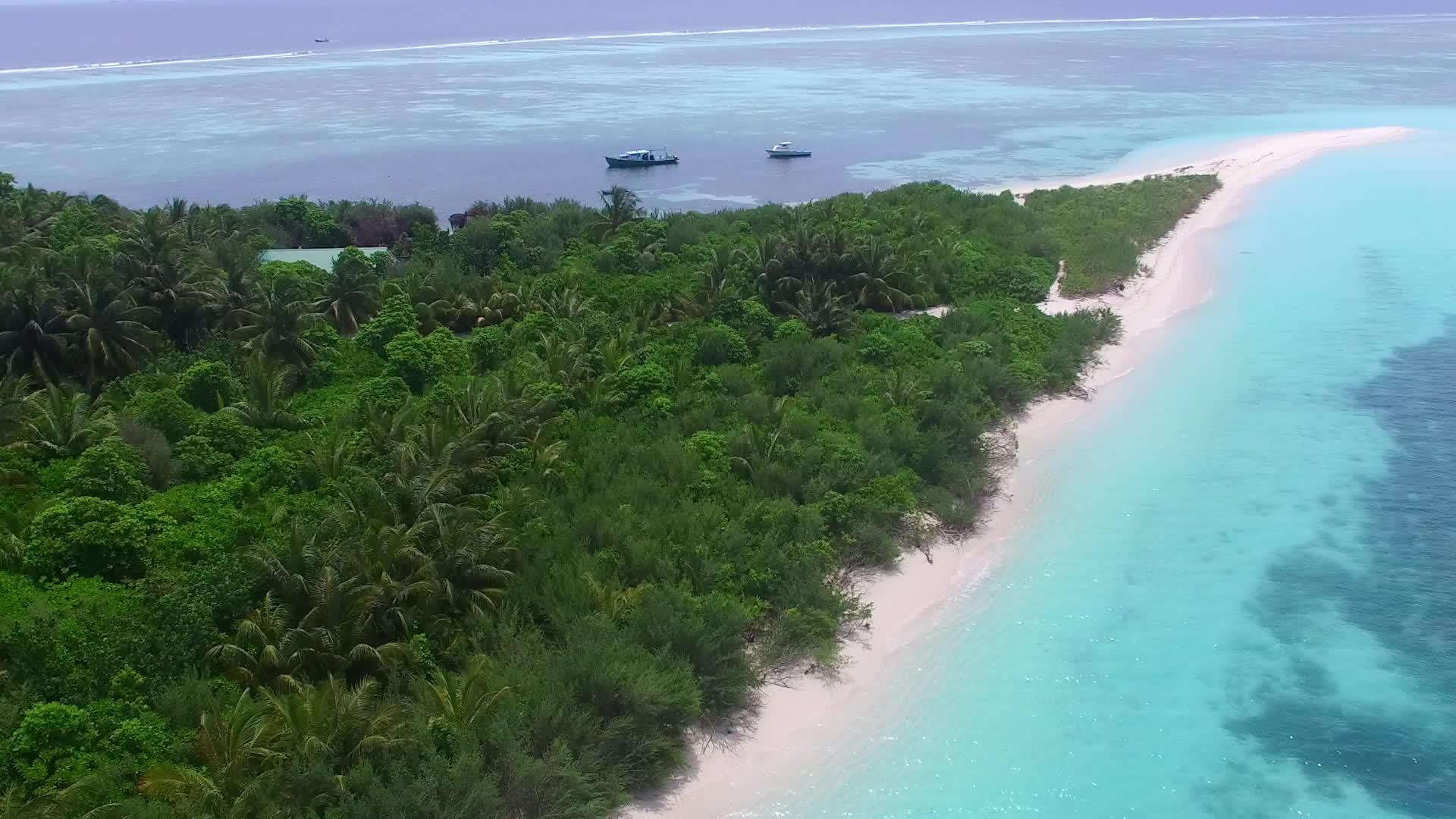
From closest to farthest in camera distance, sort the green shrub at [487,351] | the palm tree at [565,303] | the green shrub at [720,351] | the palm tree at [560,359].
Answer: the palm tree at [560,359] → the green shrub at [720,351] → the green shrub at [487,351] → the palm tree at [565,303]

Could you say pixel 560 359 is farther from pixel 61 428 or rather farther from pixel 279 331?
pixel 61 428

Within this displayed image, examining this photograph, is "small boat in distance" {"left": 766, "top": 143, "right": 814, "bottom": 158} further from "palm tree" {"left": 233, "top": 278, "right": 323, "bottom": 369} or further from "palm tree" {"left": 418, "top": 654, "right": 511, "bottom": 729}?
"palm tree" {"left": 418, "top": 654, "right": 511, "bottom": 729}

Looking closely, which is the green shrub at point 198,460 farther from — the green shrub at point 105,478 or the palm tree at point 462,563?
the palm tree at point 462,563

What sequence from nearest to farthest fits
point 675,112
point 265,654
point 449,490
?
point 265,654, point 449,490, point 675,112

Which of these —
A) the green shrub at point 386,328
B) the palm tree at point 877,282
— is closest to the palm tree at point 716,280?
the palm tree at point 877,282

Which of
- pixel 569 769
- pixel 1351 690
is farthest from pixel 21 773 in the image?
pixel 1351 690

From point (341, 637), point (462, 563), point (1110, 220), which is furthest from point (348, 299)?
point (1110, 220)
